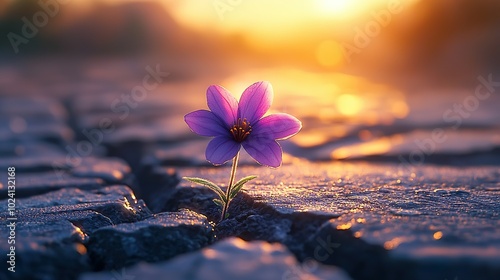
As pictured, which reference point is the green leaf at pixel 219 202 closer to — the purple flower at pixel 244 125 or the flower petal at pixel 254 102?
the purple flower at pixel 244 125

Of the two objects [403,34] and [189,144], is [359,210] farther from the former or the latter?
[403,34]

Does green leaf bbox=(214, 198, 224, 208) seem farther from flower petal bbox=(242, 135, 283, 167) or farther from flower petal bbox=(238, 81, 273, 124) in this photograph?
flower petal bbox=(238, 81, 273, 124)

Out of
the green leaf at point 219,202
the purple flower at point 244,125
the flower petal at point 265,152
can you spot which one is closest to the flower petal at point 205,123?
the purple flower at point 244,125

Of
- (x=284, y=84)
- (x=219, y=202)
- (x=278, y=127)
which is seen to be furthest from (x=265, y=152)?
(x=284, y=84)

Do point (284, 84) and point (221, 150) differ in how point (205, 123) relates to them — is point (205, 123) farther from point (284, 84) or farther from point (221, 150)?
point (284, 84)

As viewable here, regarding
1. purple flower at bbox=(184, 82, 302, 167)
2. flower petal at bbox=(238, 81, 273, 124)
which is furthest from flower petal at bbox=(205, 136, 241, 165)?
flower petal at bbox=(238, 81, 273, 124)

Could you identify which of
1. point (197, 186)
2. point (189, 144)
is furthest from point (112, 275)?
point (189, 144)

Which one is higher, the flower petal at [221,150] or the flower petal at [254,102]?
the flower petal at [254,102]
